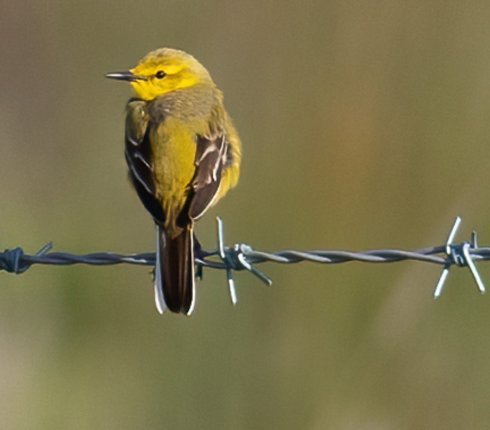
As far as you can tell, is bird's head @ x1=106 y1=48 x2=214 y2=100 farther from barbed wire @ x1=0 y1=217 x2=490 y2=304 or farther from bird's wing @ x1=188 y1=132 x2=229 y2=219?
barbed wire @ x1=0 y1=217 x2=490 y2=304

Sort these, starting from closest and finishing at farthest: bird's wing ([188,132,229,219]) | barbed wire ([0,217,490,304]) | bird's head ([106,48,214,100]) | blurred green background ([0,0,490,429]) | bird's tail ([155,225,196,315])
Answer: barbed wire ([0,217,490,304]) → bird's tail ([155,225,196,315]) → bird's wing ([188,132,229,219]) → blurred green background ([0,0,490,429]) → bird's head ([106,48,214,100])

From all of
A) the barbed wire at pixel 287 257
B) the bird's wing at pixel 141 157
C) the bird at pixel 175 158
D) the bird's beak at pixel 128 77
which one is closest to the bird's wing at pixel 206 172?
the bird at pixel 175 158

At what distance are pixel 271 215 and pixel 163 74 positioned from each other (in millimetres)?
1156

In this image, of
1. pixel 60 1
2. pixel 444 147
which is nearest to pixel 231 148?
pixel 444 147

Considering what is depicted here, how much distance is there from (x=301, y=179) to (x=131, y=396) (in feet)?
5.69

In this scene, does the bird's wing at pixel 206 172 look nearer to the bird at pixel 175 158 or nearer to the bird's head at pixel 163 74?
the bird at pixel 175 158

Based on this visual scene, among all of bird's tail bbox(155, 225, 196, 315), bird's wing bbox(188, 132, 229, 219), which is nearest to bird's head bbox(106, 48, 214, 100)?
bird's wing bbox(188, 132, 229, 219)

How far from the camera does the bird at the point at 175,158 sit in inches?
191

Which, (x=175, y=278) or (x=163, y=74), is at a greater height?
(x=163, y=74)

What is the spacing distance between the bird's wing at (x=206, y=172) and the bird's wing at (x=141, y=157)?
0.45ft

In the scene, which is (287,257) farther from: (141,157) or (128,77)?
(128,77)

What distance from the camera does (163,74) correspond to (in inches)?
243

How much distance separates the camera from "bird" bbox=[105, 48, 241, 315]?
191 inches

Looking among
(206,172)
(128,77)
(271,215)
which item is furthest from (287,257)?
(271,215)
